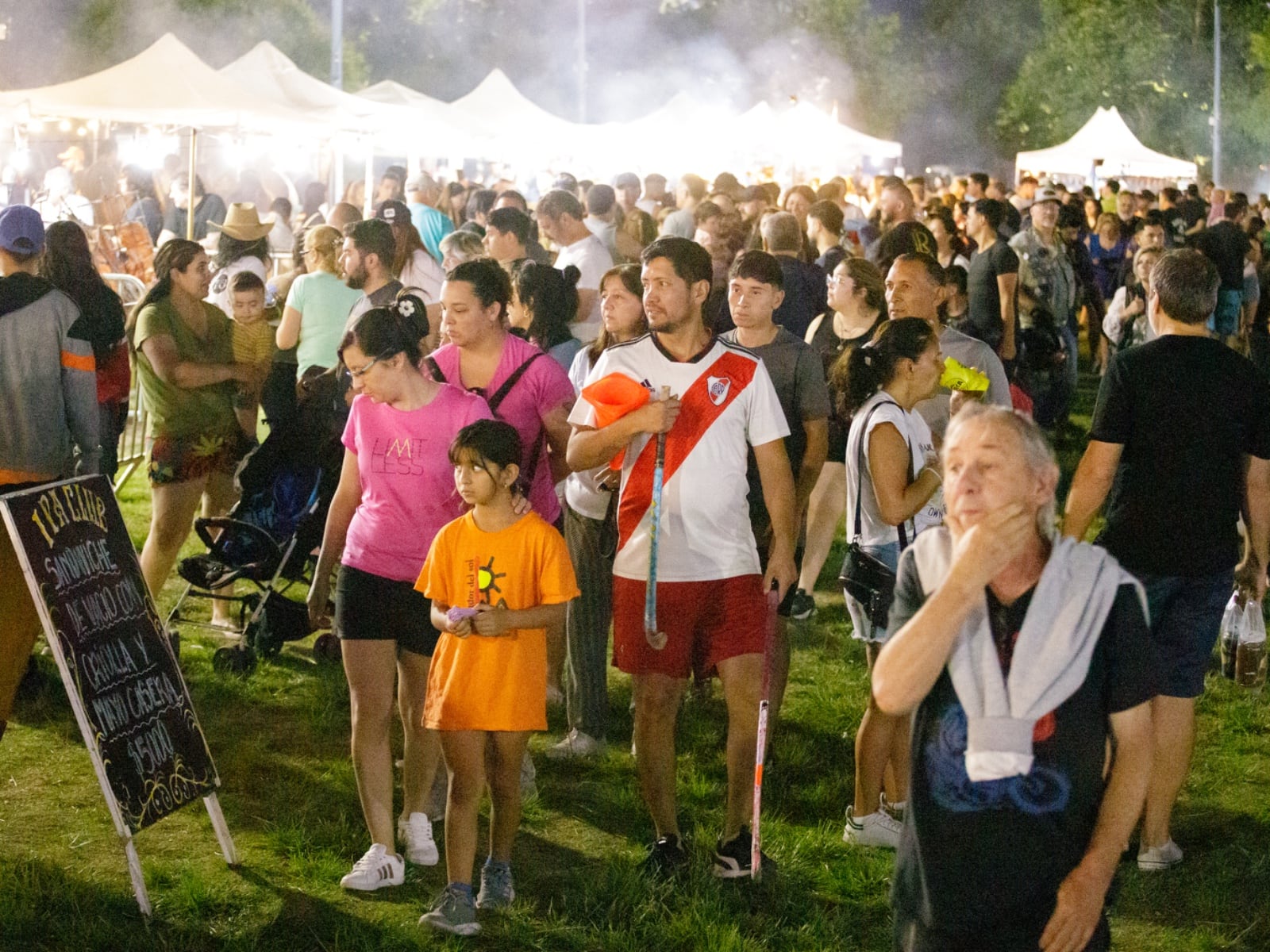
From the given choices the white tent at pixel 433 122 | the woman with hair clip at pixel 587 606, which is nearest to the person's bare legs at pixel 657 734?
the woman with hair clip at pixel 587 606

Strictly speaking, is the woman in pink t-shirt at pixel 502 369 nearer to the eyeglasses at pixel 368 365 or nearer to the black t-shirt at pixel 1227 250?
the eyeglasses at pixel 368 365

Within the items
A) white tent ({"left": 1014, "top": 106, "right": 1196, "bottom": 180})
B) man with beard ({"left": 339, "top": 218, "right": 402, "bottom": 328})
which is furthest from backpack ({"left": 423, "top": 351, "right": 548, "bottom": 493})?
white tent ({"left": 1014, "top": 106, "right": 1196, "bottom": 180})

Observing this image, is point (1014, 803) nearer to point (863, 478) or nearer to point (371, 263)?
point (863, 478)

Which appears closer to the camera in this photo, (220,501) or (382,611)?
(382,611)

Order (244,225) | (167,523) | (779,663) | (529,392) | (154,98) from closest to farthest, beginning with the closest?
(529,392) → (779,663) → (167,523) → (244,225) → (154,98)

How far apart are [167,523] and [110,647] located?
257 centimetres

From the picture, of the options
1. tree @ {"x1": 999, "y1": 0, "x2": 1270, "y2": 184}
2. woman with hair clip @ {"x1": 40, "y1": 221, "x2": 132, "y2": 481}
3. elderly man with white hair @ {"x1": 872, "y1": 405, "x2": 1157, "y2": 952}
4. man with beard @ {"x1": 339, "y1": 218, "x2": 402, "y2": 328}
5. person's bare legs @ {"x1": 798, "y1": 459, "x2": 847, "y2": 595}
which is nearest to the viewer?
elderly man with white hair @ {"x1": 872, "y1": 405, "x2": 1157, "y2": 952}

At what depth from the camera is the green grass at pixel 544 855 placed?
4.72 meters

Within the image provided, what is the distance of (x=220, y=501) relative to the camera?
25.8ft

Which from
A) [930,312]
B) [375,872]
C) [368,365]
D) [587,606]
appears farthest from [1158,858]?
[368,365]

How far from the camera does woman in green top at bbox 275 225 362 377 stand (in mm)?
7742

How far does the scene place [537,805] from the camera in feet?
19.0

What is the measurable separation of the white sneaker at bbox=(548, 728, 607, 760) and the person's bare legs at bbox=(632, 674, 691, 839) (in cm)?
123

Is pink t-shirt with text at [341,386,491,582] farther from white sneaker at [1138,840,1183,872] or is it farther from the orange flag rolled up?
white sneaker at [1138,840,1183,872]
